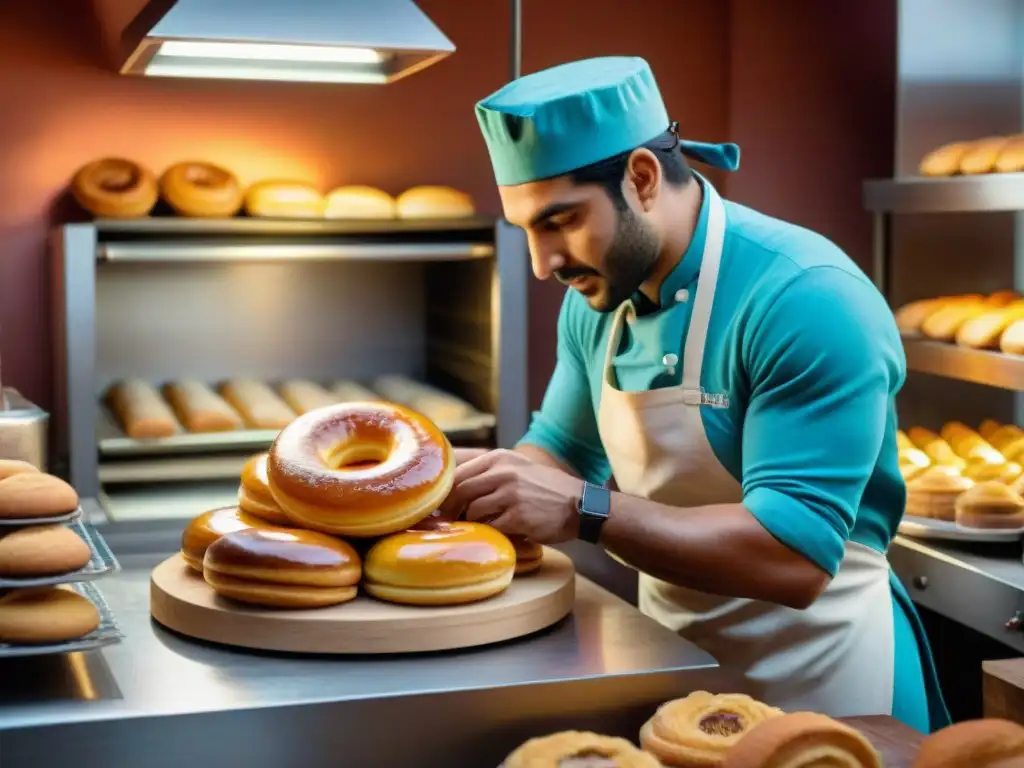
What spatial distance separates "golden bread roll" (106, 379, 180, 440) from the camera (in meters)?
2.95

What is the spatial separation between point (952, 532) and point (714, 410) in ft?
3.75

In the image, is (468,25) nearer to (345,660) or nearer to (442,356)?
(442,356)

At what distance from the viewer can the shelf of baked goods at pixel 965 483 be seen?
2.73m

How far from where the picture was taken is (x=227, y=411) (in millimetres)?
3092

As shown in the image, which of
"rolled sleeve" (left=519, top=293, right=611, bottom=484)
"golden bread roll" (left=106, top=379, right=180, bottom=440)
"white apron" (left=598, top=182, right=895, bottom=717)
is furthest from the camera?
"golden bread roll" (left=106, top=379, right=180, bottom=440)

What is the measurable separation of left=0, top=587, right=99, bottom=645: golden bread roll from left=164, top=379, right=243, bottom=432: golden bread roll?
5.48ft

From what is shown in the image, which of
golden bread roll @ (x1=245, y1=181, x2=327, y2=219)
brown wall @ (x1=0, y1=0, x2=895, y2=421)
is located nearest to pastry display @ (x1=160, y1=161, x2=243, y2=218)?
golden bread roll @ (x1=245, y1=181, x2=327, y2=219)

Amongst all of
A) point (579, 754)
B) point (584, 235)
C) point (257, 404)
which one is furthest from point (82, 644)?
point (257, 404)

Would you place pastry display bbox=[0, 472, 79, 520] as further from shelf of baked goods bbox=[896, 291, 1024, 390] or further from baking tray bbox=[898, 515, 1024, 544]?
shelf of baked goods bbox=[896, 291, 1024, 390]

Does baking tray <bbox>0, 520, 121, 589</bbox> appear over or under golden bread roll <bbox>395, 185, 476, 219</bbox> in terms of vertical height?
under

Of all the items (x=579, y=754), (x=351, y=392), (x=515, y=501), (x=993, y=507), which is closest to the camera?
(x=579, y=754)

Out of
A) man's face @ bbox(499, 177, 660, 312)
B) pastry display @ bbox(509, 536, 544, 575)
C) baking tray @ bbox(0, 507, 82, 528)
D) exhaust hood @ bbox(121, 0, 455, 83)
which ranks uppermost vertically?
exhaust hood @ bbox(121, 0, 455, 83)

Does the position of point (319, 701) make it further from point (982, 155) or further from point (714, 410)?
point (982, 155)

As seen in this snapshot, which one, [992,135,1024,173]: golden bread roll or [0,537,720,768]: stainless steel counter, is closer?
[0,537,720,768]: stainless steel counter
